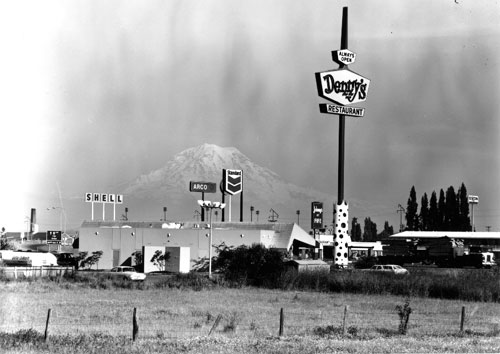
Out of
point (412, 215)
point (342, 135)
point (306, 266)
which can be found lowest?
point (306, 266)

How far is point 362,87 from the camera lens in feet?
207

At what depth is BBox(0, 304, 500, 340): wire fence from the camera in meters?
28.1

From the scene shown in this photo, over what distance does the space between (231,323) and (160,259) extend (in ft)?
196

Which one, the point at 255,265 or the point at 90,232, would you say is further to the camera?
the point at 90,232

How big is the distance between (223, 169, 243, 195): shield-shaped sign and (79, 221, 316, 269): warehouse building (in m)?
12.1

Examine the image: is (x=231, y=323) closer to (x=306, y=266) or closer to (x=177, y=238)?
(x=306, y=266)

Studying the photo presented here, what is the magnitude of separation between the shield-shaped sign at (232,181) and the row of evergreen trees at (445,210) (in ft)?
205

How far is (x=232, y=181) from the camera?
4611 inches

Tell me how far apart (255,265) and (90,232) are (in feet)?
136

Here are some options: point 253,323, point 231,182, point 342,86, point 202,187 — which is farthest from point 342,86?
point 202,187

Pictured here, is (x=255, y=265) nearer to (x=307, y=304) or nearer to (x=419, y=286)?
(x=419, y=286)

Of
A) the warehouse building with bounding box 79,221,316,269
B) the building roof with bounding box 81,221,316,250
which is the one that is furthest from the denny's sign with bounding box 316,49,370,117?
the building roof with bounding box 81,221,316,250

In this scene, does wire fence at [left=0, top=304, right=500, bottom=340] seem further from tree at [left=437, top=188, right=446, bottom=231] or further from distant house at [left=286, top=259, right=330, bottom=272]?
tree at [left=437, top=188, right=446, bottom=231]

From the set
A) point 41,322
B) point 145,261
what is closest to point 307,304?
point 41,322
